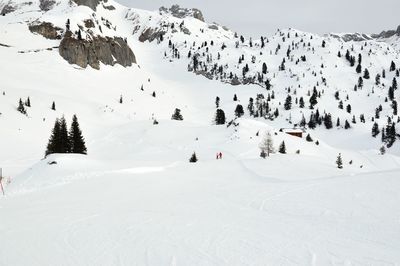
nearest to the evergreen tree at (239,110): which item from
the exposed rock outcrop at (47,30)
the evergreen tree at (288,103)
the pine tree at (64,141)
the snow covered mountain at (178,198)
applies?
the evergreen tree at (288,103)

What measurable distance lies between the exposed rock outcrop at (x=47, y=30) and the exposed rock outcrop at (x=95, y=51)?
681 cm

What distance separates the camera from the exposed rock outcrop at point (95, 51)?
15188cm

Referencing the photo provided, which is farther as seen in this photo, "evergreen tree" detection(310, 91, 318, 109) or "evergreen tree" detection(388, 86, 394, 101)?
"evergreen tree" detection(388, 86, 394, 101)

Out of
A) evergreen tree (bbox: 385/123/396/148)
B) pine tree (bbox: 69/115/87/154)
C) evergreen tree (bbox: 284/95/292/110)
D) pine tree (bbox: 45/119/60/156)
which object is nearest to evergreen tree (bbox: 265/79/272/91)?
evergreen tree (bbox: 284/95/292/110)

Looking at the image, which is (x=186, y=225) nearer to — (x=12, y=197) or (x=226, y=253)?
(x=226, y=253)

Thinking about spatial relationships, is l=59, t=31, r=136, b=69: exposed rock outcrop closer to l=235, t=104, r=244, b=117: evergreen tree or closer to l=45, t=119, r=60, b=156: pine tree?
l=235, t=104, r=244, b=117: evergreen tree

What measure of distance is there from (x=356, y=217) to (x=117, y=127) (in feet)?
265

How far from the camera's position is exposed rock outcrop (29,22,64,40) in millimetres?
161500

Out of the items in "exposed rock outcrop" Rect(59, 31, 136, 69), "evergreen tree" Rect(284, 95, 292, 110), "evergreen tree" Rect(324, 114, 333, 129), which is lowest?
"evergreen tree" Rect(324, 114, 333, 129)

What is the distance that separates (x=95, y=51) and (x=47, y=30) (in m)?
22.9

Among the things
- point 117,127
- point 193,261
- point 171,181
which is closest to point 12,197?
point 171,181

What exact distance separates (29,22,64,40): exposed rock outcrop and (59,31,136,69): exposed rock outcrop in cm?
681

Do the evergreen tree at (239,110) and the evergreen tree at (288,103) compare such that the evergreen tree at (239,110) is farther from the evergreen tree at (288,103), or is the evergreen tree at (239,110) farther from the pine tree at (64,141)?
the pine tree at (64,141)

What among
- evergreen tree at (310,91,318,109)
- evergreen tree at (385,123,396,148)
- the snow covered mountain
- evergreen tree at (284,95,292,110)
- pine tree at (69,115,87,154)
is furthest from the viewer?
evergreen tree at (310,91,318,109)
